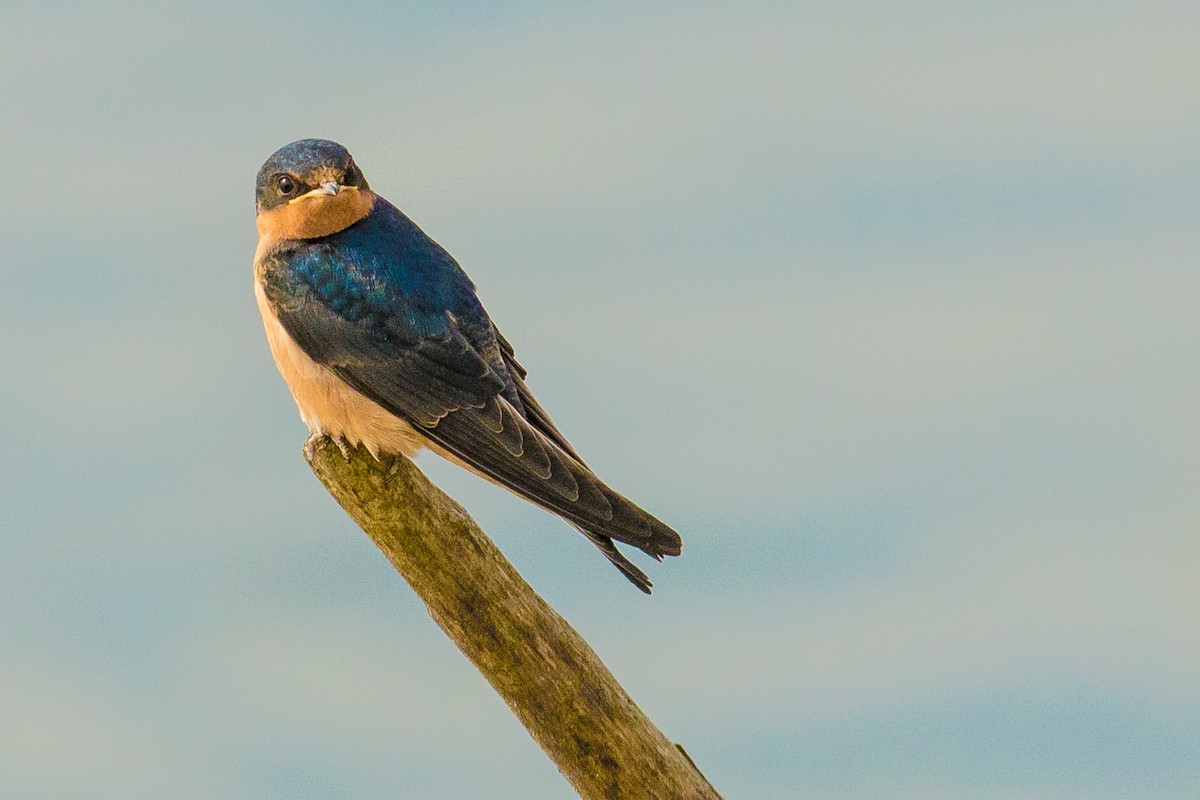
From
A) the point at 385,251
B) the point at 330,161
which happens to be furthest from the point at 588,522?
the point at 330,161

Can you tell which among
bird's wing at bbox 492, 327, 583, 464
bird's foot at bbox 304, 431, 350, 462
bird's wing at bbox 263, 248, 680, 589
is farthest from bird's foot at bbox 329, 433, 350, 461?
bird's wing at bbox 492, 327, 583, 464

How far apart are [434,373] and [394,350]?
16cm

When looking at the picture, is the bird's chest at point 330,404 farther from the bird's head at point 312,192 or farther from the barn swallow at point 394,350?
the bird's head at point 312,192

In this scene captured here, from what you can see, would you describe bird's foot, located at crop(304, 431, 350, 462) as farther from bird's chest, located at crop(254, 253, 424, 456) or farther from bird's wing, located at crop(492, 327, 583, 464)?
bird's wing, located at crop(492, 327, 583, 464)

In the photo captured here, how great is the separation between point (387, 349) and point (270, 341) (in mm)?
556

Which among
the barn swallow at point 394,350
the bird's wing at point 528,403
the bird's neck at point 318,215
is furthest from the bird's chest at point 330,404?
the bird's wing at point 528,403

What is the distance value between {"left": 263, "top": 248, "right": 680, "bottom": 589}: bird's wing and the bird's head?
0.15 m

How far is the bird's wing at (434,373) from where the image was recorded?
4.21 metres

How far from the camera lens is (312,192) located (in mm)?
4684

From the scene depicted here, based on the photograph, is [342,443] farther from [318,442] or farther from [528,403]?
[528,403]

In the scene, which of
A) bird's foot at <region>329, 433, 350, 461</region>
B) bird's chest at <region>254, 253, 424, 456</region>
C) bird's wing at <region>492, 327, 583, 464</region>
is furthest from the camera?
bird's wing at <region>492, 327, 583, 464</region>

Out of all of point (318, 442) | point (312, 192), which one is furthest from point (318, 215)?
point (318, 442)

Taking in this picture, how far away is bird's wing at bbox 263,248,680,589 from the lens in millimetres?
4207

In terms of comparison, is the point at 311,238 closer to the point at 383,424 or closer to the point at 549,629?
the point at 383,424
